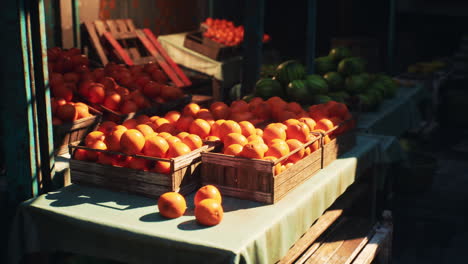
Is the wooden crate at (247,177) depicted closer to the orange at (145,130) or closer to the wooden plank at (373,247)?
the orange at (145,130)

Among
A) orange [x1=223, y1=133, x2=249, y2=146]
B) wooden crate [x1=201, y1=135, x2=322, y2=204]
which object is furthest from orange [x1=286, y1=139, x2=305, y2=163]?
orange [x1=223, y1=133, x2=249, y2=146]

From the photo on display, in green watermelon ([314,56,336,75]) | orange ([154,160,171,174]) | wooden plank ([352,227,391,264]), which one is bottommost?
wooden plank ([352,227,391,264])

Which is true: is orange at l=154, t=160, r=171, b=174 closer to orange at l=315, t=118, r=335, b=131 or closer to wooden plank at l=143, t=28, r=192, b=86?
orange at l=315, t=118, r=335, b=131

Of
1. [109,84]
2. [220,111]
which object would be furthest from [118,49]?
[220,111]

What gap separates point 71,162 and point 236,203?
117cm

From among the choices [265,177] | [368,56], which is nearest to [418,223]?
[265,177]

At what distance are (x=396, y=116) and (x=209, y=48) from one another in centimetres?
330

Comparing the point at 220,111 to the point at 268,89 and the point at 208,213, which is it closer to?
the point at 268,89

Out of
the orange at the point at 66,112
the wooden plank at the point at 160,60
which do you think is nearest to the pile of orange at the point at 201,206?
the orange at the point at 66,112

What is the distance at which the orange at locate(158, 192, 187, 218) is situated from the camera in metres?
3.34

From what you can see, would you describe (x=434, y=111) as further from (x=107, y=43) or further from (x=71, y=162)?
(x=71, y=162)

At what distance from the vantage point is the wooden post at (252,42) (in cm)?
667

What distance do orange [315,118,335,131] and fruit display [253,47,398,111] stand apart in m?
1.10

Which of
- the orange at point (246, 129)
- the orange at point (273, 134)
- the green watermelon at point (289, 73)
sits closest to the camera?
the orange at point (273, 134)
